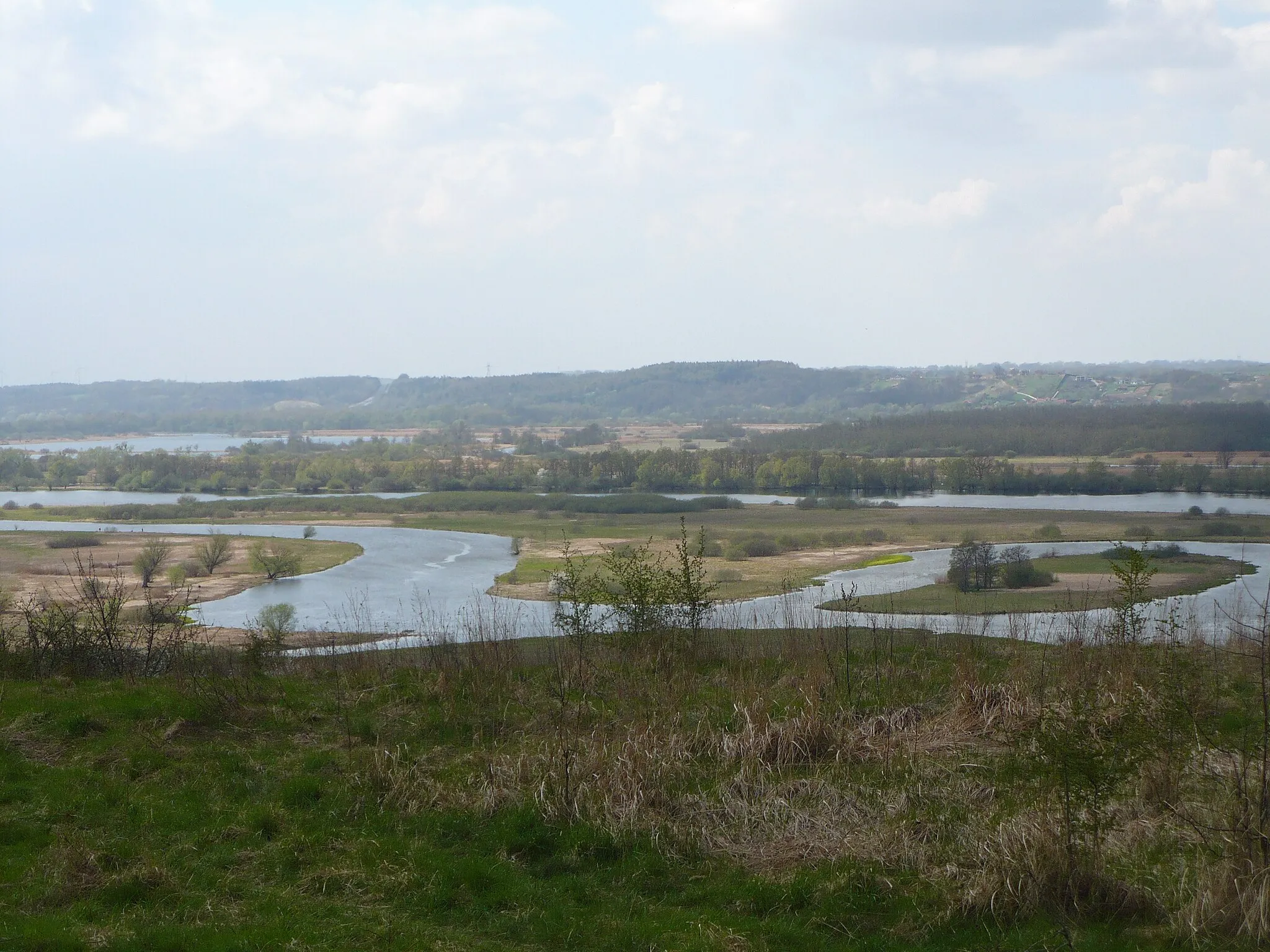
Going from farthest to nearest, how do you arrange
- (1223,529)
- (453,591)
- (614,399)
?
(614,399), (1223,529), (453,591)

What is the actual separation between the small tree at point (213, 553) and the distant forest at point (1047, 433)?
135 ft

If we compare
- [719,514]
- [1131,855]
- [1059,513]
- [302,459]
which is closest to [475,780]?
[1131,855]

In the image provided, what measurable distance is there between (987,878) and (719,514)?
4176 cm

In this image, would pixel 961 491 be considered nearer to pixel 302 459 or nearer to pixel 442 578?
pixel 442 578

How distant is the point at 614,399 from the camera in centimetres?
16212

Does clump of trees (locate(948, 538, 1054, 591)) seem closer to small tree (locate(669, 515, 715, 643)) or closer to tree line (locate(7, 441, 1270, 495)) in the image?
small tree (locate(669, 515, 715, 643))

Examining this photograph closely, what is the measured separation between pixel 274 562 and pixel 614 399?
12593cm

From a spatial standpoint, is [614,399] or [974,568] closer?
[974,568]

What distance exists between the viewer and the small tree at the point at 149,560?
104ft

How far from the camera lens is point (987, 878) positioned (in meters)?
5.49

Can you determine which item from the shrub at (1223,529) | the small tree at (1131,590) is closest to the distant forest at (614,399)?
the shrub at (1223,529)

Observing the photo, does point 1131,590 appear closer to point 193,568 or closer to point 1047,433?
point 193,568

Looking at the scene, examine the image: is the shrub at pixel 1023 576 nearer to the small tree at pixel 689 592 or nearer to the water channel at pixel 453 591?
the water channel at pixel 453 591

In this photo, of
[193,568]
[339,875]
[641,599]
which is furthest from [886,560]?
[339,875]
